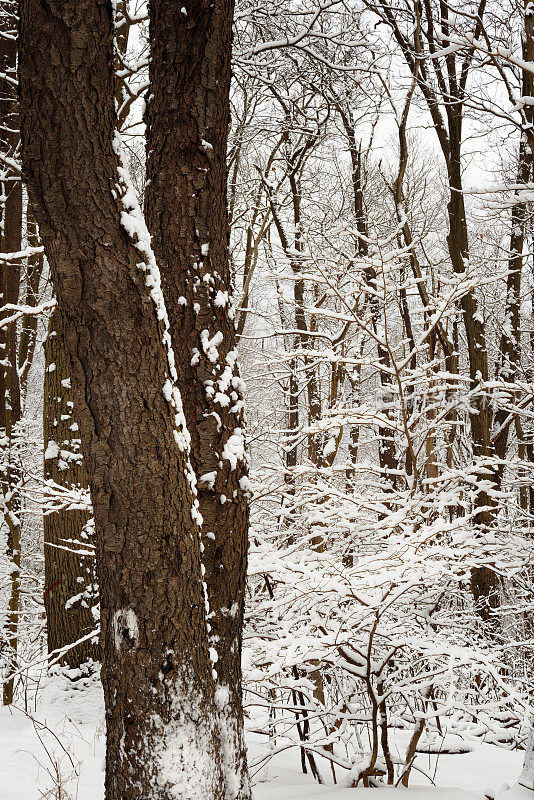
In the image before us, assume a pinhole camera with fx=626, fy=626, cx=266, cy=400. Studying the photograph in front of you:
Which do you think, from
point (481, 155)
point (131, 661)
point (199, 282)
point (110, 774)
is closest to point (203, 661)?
point (131, 661)

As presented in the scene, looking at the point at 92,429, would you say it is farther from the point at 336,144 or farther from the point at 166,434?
the point at 336,144

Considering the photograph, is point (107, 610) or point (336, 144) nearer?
point (107, 610)

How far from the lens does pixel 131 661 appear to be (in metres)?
1.88

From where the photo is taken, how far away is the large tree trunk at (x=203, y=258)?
238cm

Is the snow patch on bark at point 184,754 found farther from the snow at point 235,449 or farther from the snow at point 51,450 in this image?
the snow at point 51,450

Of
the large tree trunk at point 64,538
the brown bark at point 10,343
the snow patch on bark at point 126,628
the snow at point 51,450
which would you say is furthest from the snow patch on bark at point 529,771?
the brown bark at point 10,343

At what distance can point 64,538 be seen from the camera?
4621mm

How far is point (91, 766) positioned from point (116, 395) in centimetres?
273

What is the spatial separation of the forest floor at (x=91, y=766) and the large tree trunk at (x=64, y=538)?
1.05 feet

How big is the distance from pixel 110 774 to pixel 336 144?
10671mm

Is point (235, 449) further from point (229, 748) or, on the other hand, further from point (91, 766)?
point (91, 766)

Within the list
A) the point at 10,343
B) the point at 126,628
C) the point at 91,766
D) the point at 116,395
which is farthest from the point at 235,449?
the point at 10,343

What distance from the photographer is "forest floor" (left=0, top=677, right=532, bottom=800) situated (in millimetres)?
2943

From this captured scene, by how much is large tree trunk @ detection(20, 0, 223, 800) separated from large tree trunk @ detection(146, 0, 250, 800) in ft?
1.45
